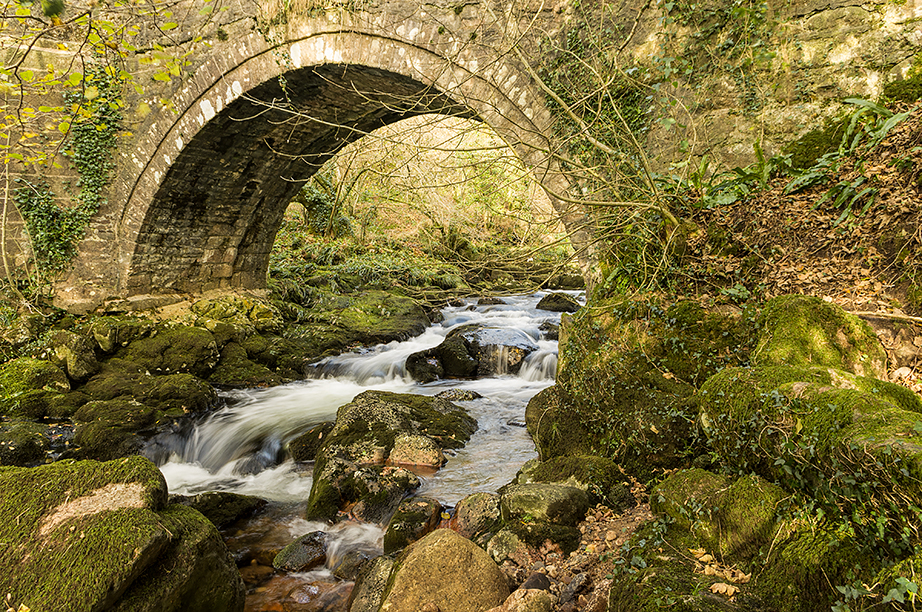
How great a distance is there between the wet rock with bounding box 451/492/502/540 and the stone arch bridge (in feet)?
7.62

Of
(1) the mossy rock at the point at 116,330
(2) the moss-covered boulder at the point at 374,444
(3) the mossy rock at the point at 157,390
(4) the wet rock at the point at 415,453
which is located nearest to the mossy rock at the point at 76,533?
(2) the moss-covered boulder at the point at 374,444

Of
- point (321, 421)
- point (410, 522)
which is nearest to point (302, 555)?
point (410, 522)

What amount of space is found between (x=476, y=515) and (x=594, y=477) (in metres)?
0.91

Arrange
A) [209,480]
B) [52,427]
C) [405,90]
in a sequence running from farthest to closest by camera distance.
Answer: [405,90], [52,427], [209,480]

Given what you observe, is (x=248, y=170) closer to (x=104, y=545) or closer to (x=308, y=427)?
(x=308, y=427)

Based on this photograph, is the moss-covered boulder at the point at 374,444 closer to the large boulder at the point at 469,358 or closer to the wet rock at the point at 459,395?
the wet rock at the point at 459,395

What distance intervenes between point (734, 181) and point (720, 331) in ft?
4.18

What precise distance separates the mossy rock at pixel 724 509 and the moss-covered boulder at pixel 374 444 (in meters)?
2.42

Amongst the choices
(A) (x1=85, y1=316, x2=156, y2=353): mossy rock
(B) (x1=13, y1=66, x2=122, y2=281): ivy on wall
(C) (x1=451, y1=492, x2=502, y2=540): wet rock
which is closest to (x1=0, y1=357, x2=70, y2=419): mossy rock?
(A) (x1=85, y1=316, x2=156, y2=353): mossy rock

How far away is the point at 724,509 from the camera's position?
2154 mm

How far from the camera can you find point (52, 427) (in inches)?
218

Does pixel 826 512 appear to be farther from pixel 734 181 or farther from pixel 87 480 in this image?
pixel 87 480

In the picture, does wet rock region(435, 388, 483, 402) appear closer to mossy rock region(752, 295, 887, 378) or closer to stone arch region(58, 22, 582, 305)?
stone arch region(58, 22, 582, 305)

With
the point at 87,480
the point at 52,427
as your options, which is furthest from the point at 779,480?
the point at 52,427
